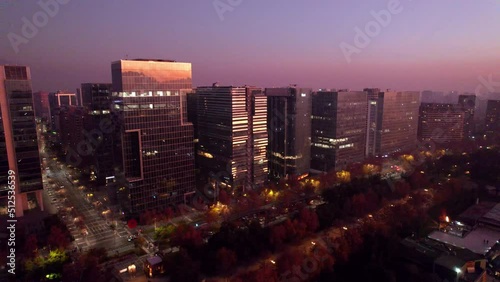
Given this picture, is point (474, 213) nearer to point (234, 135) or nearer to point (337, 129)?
point (337, 129)

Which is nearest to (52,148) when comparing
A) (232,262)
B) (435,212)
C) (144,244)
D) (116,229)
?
(116,229)

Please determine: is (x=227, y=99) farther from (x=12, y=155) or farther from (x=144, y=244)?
(x=12, y=155)

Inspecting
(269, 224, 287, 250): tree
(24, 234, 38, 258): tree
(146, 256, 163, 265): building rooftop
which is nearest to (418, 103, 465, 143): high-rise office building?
(269, 224, 287, 250): tree

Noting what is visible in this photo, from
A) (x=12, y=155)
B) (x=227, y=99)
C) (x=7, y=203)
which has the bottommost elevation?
(x=7, y=203)

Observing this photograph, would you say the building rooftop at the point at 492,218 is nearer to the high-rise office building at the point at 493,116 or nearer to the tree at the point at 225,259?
the tree at the point at 225,259

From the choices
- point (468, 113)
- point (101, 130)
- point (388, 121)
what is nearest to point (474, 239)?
point (388, 121)

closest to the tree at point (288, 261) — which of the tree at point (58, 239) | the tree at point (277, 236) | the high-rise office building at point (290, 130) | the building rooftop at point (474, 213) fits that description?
the tree at point (277, 236)
